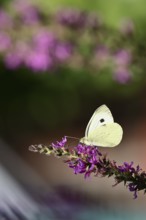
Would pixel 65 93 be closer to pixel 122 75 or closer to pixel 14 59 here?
pixel 14 59

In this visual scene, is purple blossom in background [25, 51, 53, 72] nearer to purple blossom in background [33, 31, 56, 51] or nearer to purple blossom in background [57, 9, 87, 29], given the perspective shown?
purple blossom in background [33, 31, 56, 51]

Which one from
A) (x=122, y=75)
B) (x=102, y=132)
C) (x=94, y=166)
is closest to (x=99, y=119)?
(x=102, y=132)

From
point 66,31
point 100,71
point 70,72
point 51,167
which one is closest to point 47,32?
point 66,31

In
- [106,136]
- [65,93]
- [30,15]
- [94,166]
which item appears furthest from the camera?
[65,93]

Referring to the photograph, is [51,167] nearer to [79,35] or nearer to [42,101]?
[42,101]

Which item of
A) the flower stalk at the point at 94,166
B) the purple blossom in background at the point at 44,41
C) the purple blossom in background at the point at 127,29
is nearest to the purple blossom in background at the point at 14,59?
the purple blossom in background at the point at 44,41

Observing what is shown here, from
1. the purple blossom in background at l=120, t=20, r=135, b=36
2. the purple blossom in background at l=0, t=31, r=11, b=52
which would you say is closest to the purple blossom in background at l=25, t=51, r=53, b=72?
the purple blossom in background at l=0, t=31, r=11, b=52
